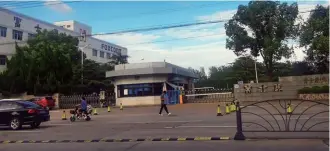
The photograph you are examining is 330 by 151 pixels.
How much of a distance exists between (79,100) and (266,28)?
71.4ft

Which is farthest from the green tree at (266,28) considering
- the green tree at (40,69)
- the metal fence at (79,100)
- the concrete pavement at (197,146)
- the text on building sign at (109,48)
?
the text on building sign at (109,48)

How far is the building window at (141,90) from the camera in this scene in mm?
36625

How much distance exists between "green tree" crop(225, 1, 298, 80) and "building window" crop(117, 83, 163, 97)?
10835mm

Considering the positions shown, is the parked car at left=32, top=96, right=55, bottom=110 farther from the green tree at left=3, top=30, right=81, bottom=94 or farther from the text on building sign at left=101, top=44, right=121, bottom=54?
the text on building sign at left=101, top=44, right=121, bottom=54

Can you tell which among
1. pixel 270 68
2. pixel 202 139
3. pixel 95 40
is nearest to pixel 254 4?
pixel 270 68

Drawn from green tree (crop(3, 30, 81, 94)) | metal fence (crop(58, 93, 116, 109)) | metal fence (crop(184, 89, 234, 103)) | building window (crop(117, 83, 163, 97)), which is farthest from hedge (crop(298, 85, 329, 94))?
green tree (crop(3, 30, 81, 94))

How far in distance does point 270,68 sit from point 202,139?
32759 mm

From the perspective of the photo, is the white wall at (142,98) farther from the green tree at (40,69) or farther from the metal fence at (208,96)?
the green tree at (40,69)

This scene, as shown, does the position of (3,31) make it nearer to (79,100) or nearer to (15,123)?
(79,100)

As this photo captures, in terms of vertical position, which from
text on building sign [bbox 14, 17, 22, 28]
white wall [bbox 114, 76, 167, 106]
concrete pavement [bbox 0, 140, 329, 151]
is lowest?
concrete pavement [bbox 0, 140, 329, 151]

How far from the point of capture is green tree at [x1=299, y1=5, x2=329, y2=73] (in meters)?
29.4

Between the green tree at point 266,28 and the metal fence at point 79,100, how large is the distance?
1553 centimetres

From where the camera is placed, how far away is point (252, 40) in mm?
41281

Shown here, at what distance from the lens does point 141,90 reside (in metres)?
36.9
